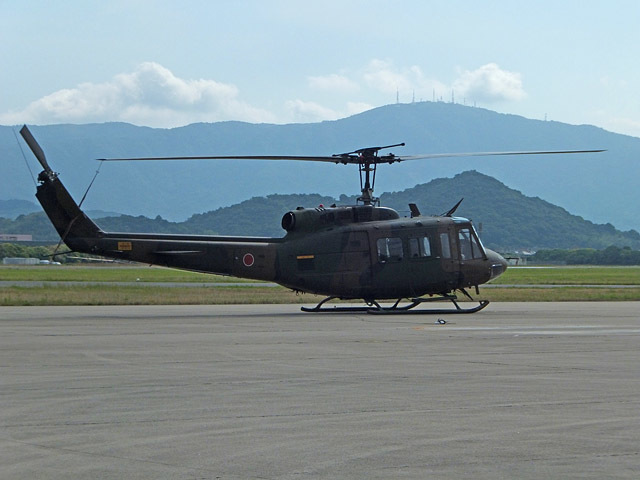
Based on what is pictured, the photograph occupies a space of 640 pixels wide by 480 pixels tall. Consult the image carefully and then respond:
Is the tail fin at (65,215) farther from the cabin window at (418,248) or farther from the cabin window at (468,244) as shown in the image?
the cabin window at (468,244)

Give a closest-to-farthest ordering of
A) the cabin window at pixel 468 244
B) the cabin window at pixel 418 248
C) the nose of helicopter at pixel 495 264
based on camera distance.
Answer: the cabin window at pixel 418 248 → the cabin window at pixel 468 244 → the nose of helicopter at pixel 495 264

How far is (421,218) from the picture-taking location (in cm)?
2877

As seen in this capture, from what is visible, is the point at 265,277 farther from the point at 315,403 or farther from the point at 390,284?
the point at 315,403

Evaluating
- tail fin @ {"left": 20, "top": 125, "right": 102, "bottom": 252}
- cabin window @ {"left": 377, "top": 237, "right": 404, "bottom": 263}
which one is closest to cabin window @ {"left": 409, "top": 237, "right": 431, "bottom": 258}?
cabin window @ {"left": 377, "top": 237, "right": 404, "bottom": 263}

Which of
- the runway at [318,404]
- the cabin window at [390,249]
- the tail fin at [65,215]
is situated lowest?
the runway at [318,404]

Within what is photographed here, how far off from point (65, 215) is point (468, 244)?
11535 mm

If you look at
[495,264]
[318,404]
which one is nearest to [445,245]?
[495,264]

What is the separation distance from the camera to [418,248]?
2814cm

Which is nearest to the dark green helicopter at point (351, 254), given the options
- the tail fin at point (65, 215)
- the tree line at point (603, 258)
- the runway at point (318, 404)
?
the tail fin at point (65, 215)

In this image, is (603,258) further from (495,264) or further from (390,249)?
(390,249)

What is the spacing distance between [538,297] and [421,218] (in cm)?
1407

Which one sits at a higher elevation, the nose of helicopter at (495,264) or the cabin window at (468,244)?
the cabin window at (468,244)

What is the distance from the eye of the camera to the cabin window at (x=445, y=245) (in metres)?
28.2

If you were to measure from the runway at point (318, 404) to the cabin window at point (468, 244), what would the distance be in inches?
304
